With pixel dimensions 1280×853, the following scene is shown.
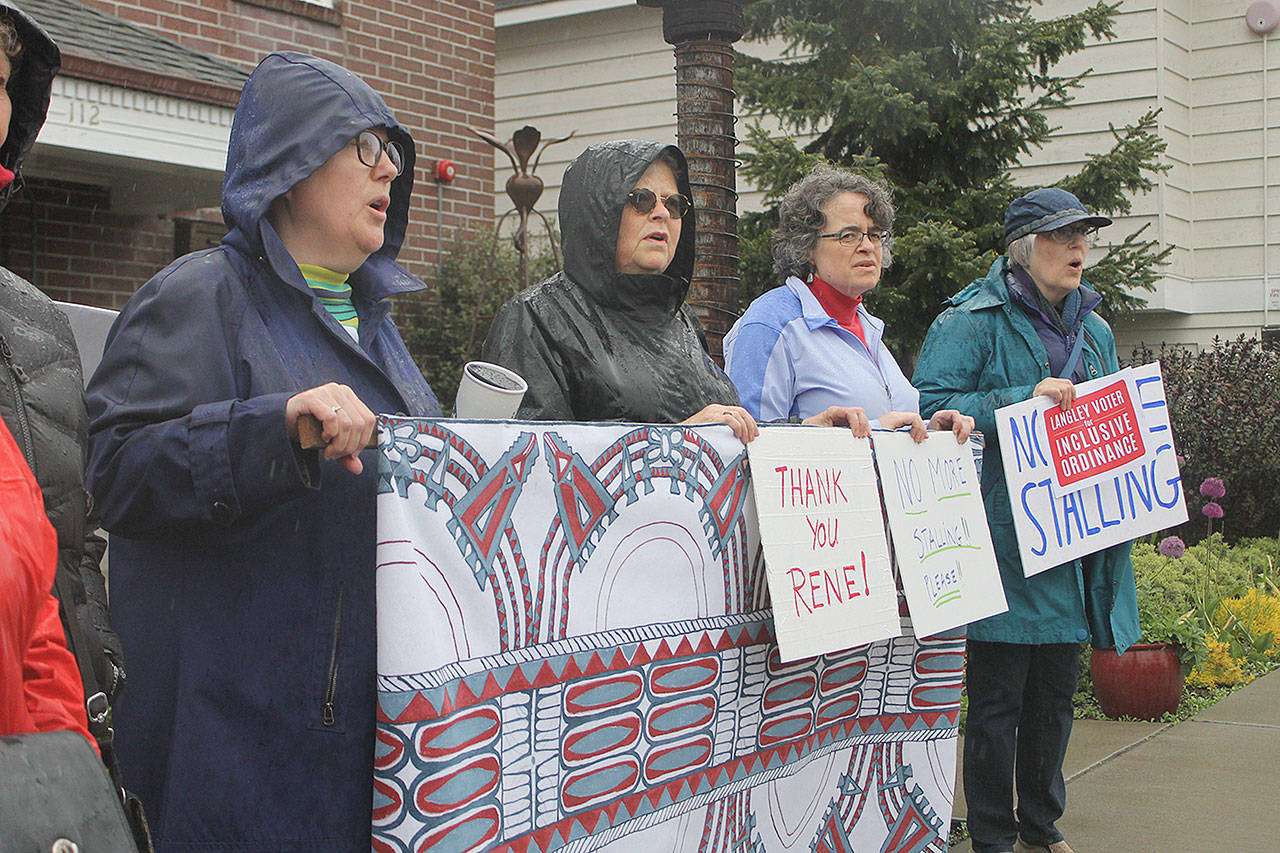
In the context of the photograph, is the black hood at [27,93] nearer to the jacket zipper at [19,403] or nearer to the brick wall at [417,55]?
the jacket zipper at [19,403]

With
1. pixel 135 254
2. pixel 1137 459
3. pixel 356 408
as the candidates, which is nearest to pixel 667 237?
pixel 356 408

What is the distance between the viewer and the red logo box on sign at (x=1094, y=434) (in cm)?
440

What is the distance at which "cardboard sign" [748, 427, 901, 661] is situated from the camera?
10.3ft

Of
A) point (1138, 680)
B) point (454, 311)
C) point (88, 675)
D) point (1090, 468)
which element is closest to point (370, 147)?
point (88, 675)

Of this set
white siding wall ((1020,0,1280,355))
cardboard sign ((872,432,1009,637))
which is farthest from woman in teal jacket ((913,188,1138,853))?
white siding wall ((1020,0,1280,355))

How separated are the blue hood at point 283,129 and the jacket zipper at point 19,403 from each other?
2.01 feet

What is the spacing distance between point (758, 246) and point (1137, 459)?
5.47m

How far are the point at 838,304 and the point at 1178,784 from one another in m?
2.83

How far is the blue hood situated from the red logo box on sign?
8.81 feet

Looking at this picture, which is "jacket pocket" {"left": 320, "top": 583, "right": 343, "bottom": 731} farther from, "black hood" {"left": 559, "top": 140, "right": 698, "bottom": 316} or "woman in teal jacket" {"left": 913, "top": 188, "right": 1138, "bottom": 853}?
"woman in teal jacket" {"left": 913, "top": 188, "right": 1138, "bottom": 853}

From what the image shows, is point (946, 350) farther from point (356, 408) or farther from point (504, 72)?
point (504, 72)

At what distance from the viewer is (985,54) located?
369 inches

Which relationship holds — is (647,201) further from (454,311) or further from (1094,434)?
(454,311)

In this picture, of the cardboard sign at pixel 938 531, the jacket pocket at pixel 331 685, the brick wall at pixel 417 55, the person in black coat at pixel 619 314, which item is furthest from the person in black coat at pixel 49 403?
the brick wall at pixel 417 55
